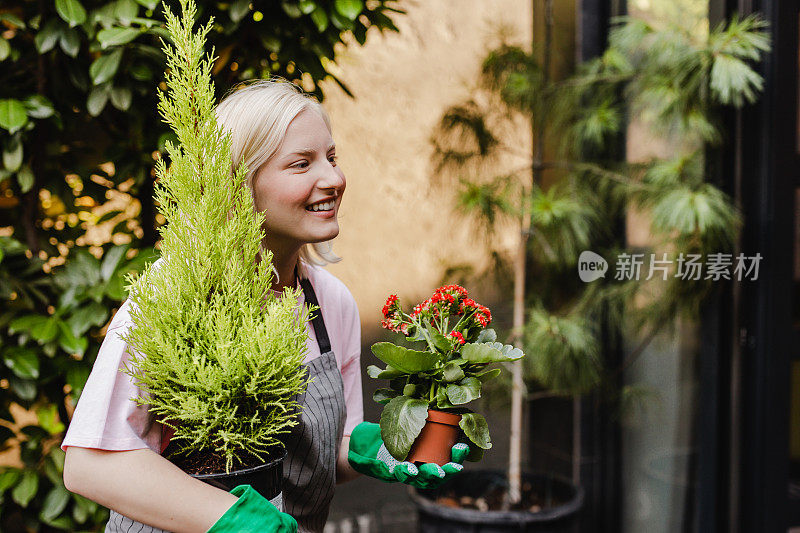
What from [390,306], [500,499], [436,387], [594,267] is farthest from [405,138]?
[436,387]

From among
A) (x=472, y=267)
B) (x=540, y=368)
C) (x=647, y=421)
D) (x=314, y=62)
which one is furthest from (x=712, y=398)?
(x=314, y=62)

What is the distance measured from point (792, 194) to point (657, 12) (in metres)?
0.76

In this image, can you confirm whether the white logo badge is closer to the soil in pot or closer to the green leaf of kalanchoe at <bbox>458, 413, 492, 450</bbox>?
the soil in pot

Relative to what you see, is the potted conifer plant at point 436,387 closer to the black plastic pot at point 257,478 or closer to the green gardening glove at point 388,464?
the green gardening glove at point 388,464

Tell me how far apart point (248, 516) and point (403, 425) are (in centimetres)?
28

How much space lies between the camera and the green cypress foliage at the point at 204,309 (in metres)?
0.81

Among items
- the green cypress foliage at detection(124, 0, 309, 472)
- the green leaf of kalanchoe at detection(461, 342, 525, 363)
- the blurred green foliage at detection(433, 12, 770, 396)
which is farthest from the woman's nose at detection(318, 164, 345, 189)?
the blurred green foliage at detection(433, 12, 770, 396)

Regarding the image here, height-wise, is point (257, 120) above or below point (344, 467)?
above

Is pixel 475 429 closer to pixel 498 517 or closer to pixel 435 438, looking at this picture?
pixel 435 438

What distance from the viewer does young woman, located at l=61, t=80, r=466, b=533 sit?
0.87m

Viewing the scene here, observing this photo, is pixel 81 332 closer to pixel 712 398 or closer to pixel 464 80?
pixel 464 80

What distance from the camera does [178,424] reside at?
34.9 inches

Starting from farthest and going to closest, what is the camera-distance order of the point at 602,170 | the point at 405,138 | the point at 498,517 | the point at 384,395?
the point at 405,138 < the point at 602,170 < the point at 498,517 < the point at 384,395

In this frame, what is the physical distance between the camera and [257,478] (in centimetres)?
89
